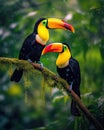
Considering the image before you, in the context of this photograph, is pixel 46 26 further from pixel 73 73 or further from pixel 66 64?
pixel 73 73

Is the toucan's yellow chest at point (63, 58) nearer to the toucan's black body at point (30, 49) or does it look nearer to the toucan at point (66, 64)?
the toucan at point (66, 64)

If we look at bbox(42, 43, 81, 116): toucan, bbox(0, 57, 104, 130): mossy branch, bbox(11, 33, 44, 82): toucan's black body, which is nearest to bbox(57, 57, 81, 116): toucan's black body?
bbox(42, 43, 81, 116): toucan

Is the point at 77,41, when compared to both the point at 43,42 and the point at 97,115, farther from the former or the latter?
the point at 97,115

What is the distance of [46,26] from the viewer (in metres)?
5.12

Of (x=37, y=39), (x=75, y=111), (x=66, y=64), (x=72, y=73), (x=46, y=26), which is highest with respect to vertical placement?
(x=46, y=26)

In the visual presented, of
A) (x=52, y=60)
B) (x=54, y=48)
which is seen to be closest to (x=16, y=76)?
(x=54, y=48)

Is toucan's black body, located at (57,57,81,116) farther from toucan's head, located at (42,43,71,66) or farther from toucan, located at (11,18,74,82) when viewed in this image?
toucan, located at (11,18,74,82)

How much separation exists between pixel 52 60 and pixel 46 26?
959mm

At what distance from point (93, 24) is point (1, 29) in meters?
1.80

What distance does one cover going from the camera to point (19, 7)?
7.63 metres

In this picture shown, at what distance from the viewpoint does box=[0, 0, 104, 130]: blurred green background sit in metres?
5.28

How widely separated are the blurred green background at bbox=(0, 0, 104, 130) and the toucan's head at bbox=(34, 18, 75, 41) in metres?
0.51

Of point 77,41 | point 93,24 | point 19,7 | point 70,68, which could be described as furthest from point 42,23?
point 19,7

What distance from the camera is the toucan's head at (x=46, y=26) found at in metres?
4.99
